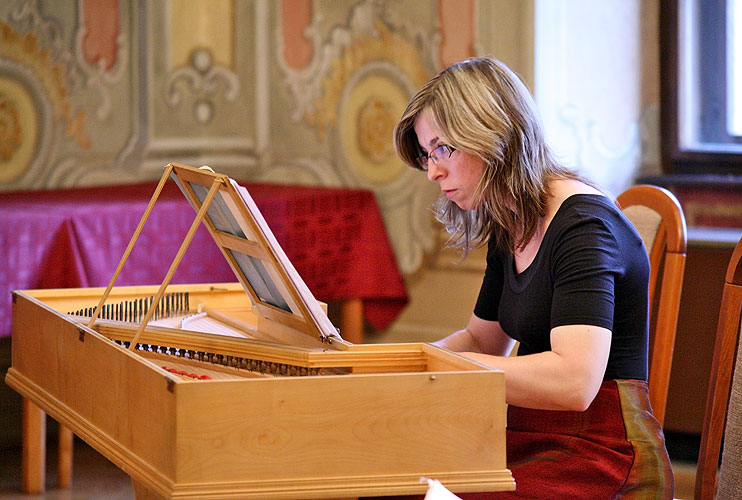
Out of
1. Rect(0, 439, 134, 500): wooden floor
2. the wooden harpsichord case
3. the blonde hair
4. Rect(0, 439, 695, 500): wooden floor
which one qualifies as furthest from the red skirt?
Rect(0, 439, 134, 500): wooden floor

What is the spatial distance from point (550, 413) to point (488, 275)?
0.43 m

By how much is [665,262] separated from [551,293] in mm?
462

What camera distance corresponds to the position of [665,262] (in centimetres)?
210

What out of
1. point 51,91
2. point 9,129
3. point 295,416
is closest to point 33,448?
point 9,129

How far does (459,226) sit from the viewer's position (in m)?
2.08

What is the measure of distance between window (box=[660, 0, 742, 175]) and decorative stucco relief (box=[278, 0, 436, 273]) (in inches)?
36.8

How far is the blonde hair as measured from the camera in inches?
70.1

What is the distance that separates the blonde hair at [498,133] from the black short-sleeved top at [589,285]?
0.25 ft

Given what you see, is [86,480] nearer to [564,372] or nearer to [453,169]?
[453,169]

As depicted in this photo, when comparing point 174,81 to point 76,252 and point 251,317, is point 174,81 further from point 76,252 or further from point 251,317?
point 251,317

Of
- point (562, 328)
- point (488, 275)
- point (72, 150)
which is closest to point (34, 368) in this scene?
point (488, 275)

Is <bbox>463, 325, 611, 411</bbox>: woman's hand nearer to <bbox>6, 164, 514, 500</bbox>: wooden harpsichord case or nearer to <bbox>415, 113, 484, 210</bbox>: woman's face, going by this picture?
<bbox>6, 164, 514, 500</bbox>: wooden harpsichord case

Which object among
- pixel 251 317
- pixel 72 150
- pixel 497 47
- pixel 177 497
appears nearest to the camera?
pixel 177 497

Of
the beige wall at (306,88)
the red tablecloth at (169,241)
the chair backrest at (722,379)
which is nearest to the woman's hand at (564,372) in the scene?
the chair backrest at (722,379)
